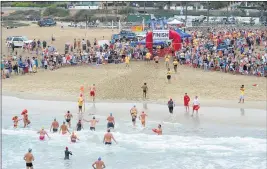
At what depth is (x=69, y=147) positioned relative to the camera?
2184cm

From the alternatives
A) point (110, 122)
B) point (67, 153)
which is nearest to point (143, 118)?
point (110, 122)

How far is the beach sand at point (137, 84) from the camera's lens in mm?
27969

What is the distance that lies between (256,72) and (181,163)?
528 inches

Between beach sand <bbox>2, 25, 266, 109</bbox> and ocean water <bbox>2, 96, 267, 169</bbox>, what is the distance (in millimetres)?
1932

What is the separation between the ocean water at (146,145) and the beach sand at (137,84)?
1.93 meters

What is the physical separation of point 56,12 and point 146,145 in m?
59.7

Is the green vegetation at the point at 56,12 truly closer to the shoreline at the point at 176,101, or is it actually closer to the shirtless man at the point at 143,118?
the shoreline at the point at 176,101

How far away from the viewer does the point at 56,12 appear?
79.1 metres

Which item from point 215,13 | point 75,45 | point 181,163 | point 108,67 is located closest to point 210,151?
point 181,163

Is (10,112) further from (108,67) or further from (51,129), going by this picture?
(108,67)

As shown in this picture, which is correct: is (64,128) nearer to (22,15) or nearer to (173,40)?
(173,40)

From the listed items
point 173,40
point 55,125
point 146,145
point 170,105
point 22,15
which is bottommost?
point 146,145

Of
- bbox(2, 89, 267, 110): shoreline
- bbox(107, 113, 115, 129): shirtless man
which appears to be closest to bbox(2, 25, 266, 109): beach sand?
bbox(2, 89, 267, 110): shoreline

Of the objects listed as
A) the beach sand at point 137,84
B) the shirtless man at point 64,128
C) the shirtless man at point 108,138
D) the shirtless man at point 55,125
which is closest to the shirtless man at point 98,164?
the shirtless man at point 108,138
